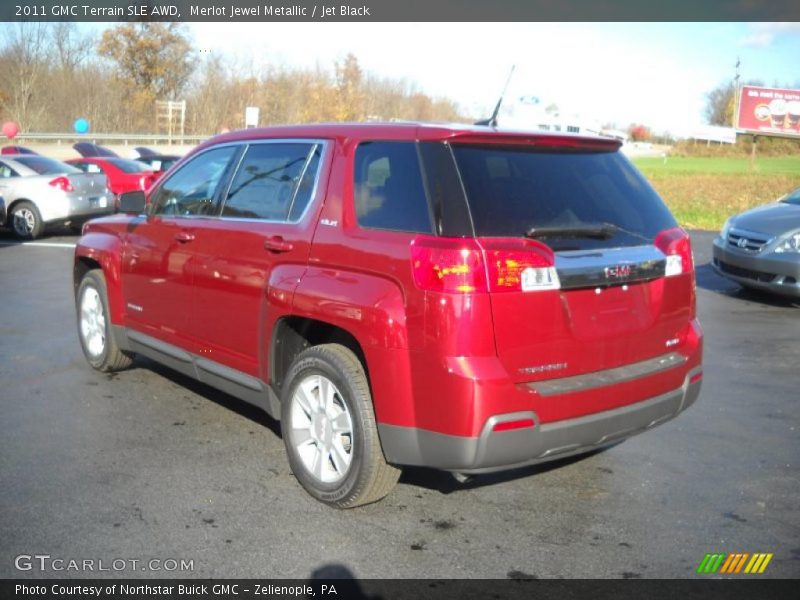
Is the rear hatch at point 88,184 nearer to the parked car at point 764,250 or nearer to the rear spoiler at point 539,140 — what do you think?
the parked car at point 764,250

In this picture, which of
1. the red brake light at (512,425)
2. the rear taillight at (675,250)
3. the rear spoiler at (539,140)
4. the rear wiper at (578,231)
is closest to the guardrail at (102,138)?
the rear spoiler at (539,140)

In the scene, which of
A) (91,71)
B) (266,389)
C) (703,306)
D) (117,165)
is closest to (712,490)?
(266,389)

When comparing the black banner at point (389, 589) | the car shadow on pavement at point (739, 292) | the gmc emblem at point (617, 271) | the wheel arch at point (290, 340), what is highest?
the gmc emblem at point (617, 271)

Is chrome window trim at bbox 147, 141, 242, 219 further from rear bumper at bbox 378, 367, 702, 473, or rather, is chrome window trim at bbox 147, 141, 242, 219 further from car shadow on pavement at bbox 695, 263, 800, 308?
car shadow on pavement at bbox 695, 263, 800, 308

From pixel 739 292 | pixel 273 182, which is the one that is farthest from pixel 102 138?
pixel 273 182

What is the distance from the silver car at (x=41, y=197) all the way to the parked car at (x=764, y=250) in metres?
11.6

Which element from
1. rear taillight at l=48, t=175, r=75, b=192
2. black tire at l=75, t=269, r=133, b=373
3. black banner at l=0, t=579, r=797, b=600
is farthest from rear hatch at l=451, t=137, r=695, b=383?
rear taillight at l=48, t=175, r=75, b=192

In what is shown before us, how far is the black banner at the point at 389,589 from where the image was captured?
3375 mm

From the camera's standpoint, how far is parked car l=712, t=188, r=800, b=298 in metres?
9.56

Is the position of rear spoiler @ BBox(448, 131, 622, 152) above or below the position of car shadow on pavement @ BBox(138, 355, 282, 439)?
above

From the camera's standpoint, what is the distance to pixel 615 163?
4.42 m

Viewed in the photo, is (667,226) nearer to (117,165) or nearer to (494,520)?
(494,520)

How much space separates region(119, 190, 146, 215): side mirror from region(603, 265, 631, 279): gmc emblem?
356 centimetres

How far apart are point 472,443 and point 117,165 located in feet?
61.0
